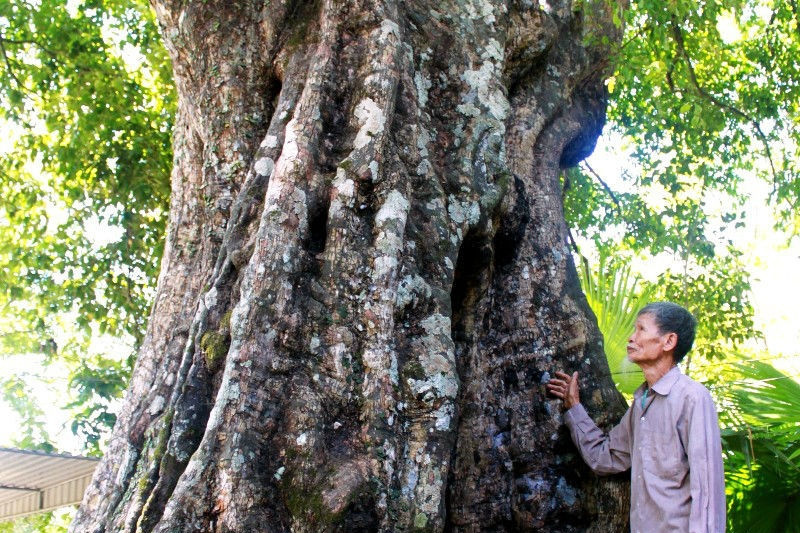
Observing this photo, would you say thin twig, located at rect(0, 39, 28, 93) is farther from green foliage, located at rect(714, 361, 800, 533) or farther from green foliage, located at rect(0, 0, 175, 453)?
green foliage, located at rect(714, 361, 800, 533)

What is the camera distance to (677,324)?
140 inches

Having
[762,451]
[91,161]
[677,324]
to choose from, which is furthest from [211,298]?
[91,161]

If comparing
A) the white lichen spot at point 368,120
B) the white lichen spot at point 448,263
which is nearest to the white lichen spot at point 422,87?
the white lichen spot at point 368,120

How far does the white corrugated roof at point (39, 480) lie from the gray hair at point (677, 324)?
4.94 meters

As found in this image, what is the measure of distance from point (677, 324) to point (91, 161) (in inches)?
237

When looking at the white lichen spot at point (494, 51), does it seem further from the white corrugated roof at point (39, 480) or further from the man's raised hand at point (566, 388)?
the white corrugated roof at point (39, 480)

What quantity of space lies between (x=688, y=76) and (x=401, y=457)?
16.8 feet

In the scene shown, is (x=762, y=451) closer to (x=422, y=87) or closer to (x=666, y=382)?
(x=666, y=382)

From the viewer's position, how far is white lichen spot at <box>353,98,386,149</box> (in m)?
3.49

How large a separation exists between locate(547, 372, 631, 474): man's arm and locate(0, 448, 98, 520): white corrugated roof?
175 inches

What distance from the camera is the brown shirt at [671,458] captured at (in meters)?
3.13

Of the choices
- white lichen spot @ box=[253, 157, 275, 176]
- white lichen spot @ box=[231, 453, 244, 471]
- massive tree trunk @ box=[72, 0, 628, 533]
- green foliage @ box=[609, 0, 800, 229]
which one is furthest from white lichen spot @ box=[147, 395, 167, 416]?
green foliage @ box=[609, 0, 800, 229]

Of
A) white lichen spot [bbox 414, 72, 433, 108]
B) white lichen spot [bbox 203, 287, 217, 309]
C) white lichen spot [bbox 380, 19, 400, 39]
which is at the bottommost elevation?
white lichen spot [bbox 203, 287, 217, 309]

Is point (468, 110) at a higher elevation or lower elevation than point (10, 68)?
lower
